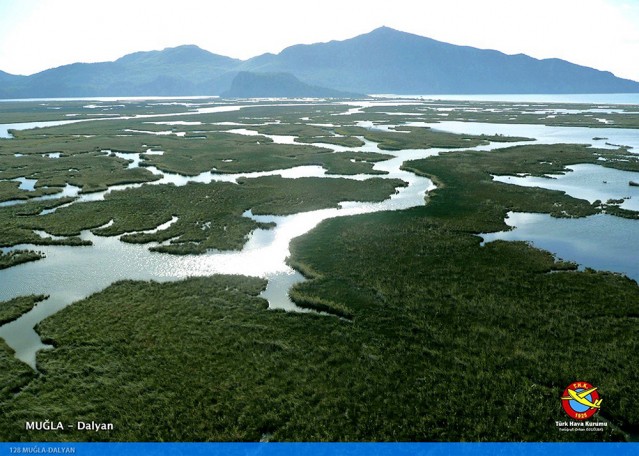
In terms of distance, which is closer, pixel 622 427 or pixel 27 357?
pixel 622 427

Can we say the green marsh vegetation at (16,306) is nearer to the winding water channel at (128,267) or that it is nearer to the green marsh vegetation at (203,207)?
the winding water channel at (128,267)

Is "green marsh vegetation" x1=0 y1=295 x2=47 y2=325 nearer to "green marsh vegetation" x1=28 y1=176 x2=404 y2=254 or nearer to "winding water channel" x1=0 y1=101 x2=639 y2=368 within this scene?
"winding water channel" x1=0 y1=101 x2=639 y2=368

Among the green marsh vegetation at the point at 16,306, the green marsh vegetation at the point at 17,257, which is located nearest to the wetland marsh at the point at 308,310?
the green marsh vegetation at the point at 16,306

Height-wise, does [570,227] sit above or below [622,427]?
above
